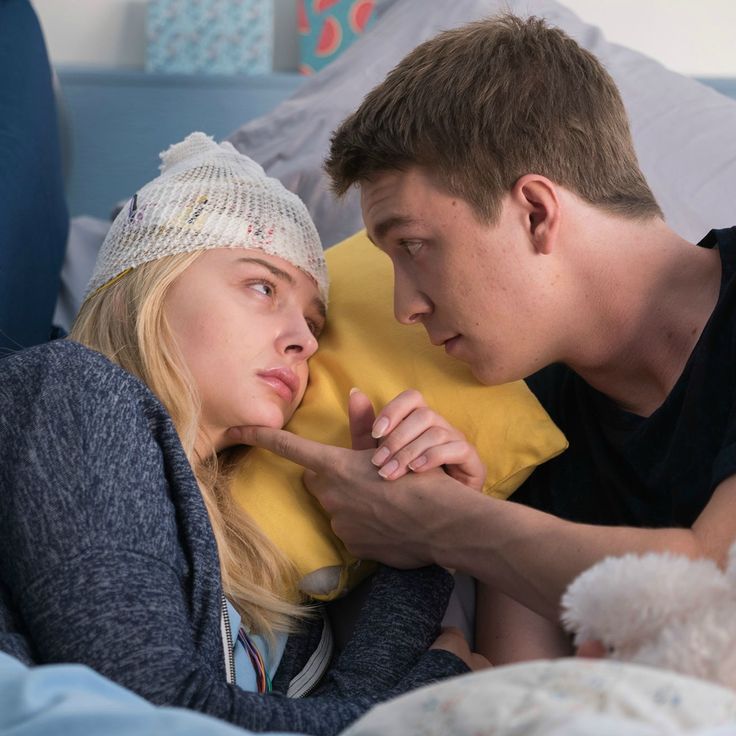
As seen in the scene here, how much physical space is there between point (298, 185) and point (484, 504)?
0.93m

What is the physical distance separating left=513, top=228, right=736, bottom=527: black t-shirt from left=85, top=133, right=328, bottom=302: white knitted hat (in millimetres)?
402

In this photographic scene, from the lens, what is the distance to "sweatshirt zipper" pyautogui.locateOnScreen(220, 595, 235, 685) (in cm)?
110

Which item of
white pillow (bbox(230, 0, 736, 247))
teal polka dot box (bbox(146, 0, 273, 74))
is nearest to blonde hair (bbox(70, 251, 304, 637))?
white pillow (bbox(230, 0, 736, 247))

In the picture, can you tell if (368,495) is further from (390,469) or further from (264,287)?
(264,287)

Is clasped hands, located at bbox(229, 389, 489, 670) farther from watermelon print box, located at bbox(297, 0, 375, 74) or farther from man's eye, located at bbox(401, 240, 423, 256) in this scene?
watermelon print box, located at bbox(297, 0, 375, 74)

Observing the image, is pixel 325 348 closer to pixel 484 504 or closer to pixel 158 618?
pixel 484 504

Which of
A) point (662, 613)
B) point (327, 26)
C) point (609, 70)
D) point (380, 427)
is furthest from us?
point (327, 26)

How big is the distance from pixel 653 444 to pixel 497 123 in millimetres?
440

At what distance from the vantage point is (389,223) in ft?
4.21

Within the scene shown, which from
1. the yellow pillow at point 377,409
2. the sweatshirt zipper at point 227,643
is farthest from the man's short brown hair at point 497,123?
the sweatshirt zipper at point 227,643

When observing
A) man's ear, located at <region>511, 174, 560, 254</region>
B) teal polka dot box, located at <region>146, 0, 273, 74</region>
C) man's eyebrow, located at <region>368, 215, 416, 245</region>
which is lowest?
teal polka dot box, located at <region>146, 0, 273, 74</region>

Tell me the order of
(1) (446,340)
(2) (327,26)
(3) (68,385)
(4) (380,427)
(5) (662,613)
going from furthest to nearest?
1. (2) (327,26)
2. (1) (446,340)
3. (4) (380,427)
4. (3) (68,385)
5. (5) (662,613)

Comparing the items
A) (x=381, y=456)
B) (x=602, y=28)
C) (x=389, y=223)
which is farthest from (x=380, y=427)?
(x=602, y=28)

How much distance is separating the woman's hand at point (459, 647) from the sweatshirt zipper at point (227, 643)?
0.24 meters
